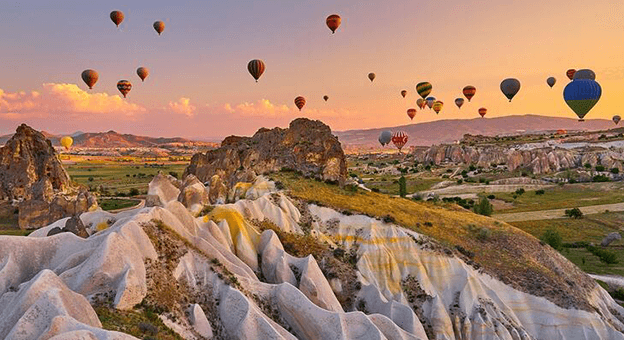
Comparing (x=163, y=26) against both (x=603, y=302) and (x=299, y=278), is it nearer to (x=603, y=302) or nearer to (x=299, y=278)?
(x=299, y=278)

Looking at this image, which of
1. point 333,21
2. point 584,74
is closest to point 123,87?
point 333,21

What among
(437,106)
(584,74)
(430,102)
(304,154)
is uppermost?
(584,74)

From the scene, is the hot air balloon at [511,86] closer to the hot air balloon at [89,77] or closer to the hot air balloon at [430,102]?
the hot air balloon at [430,102]

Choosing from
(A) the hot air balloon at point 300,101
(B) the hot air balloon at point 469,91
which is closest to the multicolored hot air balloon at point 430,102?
(B) the hot air balloon at point 469,91

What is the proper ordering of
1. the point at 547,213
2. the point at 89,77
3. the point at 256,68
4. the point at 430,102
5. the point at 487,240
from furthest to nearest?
the point at 430,102 → the point at 89,77 → the point at 547,213 → the point at 256,68 → the point at 487,240

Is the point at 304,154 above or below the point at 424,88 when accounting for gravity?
below

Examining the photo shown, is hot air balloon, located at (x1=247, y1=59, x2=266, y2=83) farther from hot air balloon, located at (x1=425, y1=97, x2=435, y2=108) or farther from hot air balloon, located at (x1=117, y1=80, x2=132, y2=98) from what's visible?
hot air balloon, located at (x1=425, y1=97, x2=435, y2=108)

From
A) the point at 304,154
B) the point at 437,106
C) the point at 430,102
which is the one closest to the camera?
the point at 304,154

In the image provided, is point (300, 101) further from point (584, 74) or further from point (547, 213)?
point (584, 74)

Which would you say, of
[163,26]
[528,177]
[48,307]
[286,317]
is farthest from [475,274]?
[528,177]
